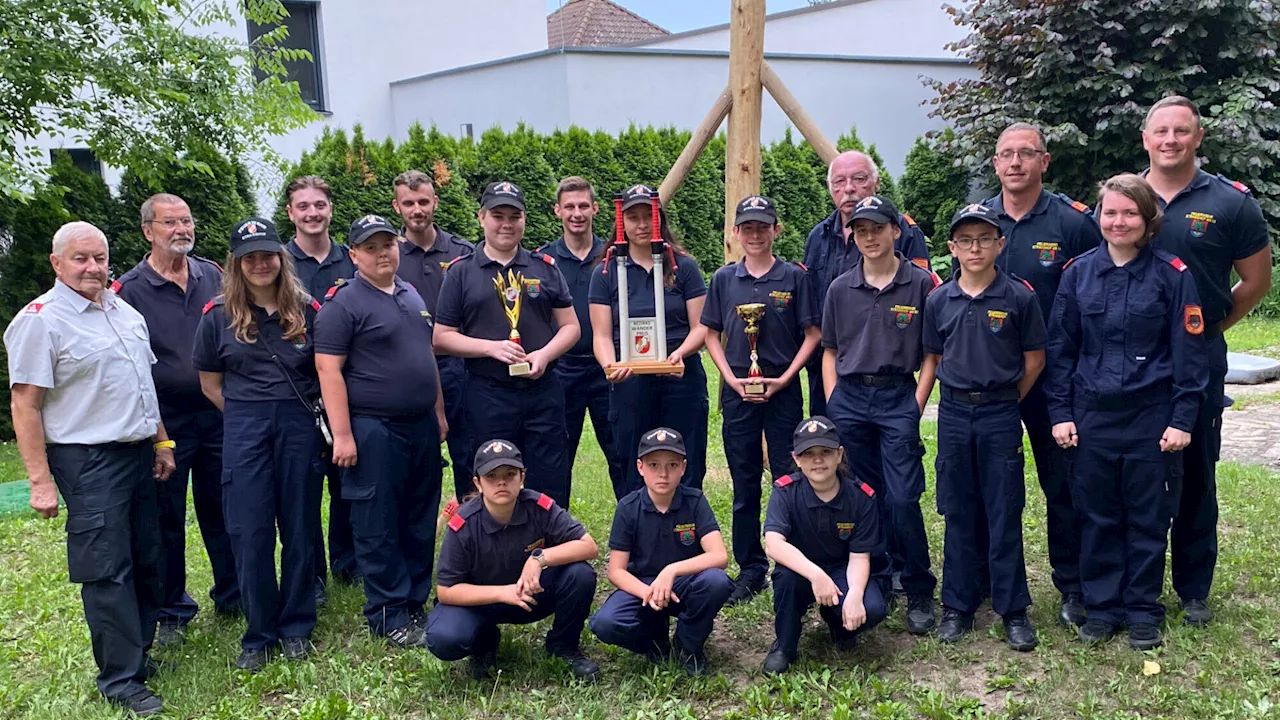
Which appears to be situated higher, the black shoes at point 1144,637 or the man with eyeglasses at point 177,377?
the man with eyeglasses at point 177,377

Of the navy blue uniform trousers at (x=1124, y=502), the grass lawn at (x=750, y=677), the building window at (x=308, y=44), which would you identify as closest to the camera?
the grass lawn at (x=750, y=677)

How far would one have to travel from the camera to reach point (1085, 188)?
48.7 feet

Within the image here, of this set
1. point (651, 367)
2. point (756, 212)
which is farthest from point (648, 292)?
point (756, 212)

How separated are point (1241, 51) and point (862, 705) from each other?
13.3m

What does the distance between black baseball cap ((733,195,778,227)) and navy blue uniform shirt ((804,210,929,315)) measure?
0.31 m

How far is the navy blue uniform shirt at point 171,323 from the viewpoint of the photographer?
192 inches

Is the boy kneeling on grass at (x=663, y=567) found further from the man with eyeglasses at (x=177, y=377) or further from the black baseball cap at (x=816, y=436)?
the man with eyeglasses at (x=177, y=377)

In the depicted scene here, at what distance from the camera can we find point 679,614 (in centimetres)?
438

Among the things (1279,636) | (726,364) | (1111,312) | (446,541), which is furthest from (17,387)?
(1279,636)

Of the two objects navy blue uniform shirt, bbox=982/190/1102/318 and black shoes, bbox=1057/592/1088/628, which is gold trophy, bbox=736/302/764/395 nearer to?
navy blue uniform shirt, bbox=982/190/1102/318

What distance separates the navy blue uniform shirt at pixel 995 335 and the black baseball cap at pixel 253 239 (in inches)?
118

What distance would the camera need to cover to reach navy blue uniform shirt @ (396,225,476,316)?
6035mm

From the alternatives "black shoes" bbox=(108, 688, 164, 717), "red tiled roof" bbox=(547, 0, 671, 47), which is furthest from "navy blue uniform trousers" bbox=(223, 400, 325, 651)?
"red tiled roof" bbox=(547, 0, 671, 47)

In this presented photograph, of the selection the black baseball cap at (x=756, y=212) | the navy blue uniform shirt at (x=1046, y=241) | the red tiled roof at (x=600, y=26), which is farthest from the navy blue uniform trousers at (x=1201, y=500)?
the red tiled roof at (x=600, y=26)
